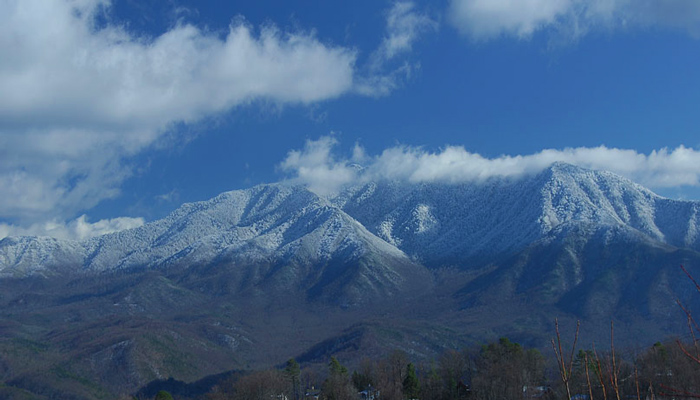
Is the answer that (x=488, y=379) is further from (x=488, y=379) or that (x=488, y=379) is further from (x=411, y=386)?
(x=411, y=386)

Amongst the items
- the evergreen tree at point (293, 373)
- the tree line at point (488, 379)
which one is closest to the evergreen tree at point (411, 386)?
the tree line at point (488, 379)

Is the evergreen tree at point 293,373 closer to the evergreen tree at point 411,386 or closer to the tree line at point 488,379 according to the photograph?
the tree line at point 488,379

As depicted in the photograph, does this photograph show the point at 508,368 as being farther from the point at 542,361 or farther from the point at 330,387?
the point at 330,387

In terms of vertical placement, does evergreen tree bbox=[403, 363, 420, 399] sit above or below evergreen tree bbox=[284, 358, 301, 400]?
below

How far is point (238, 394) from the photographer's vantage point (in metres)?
117

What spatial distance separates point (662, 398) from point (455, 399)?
3837 centimetres

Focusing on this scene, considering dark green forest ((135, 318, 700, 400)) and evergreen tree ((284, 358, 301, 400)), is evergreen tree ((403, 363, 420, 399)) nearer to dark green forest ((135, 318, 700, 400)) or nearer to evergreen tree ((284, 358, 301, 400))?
dark green forest ((135, 318, 700, 400))

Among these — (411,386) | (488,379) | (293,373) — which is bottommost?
(411,386)

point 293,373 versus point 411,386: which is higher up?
point 293,373

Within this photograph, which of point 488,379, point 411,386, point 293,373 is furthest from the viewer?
point 293,373

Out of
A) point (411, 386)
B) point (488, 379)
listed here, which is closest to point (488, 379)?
point (488, 379)

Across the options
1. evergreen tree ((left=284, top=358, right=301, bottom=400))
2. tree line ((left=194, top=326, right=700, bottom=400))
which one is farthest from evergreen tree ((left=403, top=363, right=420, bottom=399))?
evergreen tree ((left=284, top=358, right=301, bottom=400))

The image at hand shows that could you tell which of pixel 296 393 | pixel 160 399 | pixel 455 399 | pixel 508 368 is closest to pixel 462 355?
pixel 455 399

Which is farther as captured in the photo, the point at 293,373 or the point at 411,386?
the point at 293,373
